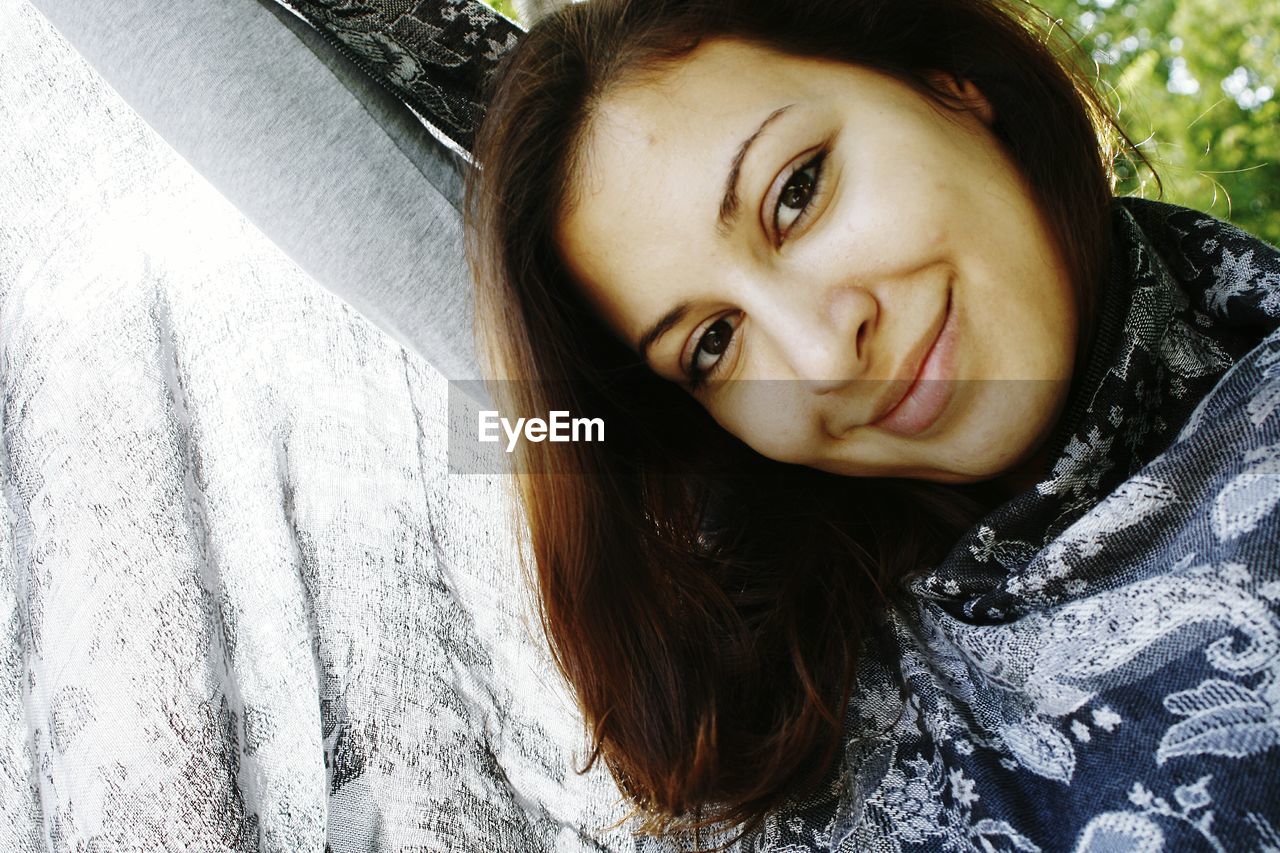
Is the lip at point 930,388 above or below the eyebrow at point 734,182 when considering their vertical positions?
below

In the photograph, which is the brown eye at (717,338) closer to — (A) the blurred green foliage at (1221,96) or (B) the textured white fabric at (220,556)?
(B) the textured white fabric at (220,556)

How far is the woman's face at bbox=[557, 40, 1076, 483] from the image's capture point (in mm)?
981

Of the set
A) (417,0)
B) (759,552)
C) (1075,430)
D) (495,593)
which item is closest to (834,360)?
(1075,430)

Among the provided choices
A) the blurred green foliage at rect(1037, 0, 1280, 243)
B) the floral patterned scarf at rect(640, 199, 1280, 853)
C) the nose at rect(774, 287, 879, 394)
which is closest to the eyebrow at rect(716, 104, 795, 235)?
the nose at rect(774, 287, 879, 394)

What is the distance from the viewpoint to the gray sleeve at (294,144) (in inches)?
51.8

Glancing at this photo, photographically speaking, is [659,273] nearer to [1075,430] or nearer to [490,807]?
[1075,430]

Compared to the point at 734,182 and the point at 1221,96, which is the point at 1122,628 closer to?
the point at 734,182

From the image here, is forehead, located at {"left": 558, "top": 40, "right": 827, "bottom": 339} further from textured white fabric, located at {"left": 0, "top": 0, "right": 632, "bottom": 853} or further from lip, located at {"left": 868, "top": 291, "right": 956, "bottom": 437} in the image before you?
textured white fabric, located at {"left": 0, "top": 0, "right": 632, "bottom": 853}

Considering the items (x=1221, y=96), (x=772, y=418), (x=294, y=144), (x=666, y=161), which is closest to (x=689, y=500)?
(x=772, y=418)

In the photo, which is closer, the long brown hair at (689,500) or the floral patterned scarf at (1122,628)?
the floral patterned scarf at (1122,628)

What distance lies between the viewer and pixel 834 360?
99 centimetres

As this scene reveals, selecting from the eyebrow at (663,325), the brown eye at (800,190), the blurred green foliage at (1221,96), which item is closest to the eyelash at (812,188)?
the brown eye at (800,190)

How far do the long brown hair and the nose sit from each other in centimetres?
25

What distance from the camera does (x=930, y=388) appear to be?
100cm
